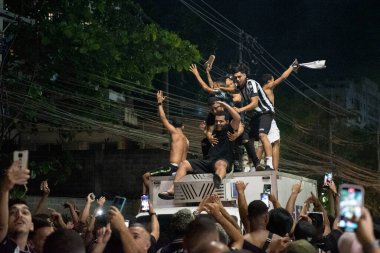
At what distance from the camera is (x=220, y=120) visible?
37.8 feet

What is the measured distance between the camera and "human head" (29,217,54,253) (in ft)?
19.7

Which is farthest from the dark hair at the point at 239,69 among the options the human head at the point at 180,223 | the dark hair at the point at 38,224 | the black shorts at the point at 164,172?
the dark hair at the point at 38,224

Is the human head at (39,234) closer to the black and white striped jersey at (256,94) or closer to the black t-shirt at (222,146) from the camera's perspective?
the black t-shirt at (222,146)

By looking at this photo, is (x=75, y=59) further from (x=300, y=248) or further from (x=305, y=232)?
(x=300, y=248)

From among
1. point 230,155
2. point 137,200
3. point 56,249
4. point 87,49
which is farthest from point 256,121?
point 137,200

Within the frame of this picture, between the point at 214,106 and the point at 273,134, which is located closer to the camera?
the point at 214,106

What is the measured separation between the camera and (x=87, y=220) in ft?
29.2

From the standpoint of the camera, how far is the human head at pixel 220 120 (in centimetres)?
1154

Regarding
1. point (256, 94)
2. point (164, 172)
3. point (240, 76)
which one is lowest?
point (164, 172)

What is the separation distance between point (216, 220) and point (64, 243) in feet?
6.75

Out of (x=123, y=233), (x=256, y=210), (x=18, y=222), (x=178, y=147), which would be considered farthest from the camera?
(x=178, y=147)

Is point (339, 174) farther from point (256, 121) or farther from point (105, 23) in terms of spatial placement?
point (256, 121)

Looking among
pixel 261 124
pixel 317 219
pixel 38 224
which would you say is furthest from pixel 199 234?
pixel 261 124

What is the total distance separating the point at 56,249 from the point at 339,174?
1142 inches
